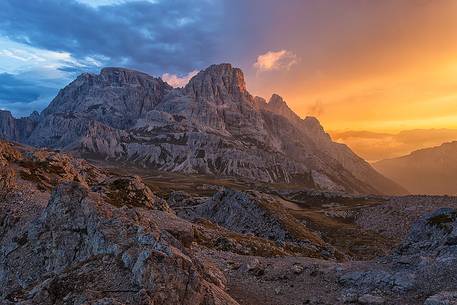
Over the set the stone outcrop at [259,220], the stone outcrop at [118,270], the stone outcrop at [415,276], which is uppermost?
the stone outcrop at [118,270]

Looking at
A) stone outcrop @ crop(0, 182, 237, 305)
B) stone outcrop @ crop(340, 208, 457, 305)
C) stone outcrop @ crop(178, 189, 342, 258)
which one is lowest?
stone outcrop @ crop(178, 189, 342, 258)

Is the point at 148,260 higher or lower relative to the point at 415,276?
higher

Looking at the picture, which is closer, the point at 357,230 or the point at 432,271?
the point at 432,271

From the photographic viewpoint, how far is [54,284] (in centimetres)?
2092

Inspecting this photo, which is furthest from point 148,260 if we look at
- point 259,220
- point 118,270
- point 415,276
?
point 259,220

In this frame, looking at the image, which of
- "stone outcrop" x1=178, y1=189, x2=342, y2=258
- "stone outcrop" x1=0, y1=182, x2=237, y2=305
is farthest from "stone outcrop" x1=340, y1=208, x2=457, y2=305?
"stone outcrop" x1=178, y1=189, x2=342, y2=258

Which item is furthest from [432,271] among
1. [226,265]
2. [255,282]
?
[226,265]

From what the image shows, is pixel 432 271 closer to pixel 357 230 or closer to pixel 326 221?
pixel 357 230

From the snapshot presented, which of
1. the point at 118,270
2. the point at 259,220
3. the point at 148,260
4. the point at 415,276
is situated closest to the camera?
the point at 148,260

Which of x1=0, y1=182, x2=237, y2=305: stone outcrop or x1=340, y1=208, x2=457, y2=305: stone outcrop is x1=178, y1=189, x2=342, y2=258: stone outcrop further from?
x1=0, y1=182, x2=237, y2=305: stone outcrop

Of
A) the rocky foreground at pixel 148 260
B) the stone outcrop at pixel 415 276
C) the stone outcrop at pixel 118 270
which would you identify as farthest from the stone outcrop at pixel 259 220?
the stone outcrop at pixel 118 270

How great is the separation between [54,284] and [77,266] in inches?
84.8

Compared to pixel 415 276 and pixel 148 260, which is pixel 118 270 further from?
pixel 415 276

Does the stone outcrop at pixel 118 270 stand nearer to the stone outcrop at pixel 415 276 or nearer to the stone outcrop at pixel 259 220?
the stone outcrop at pixel 415 276
